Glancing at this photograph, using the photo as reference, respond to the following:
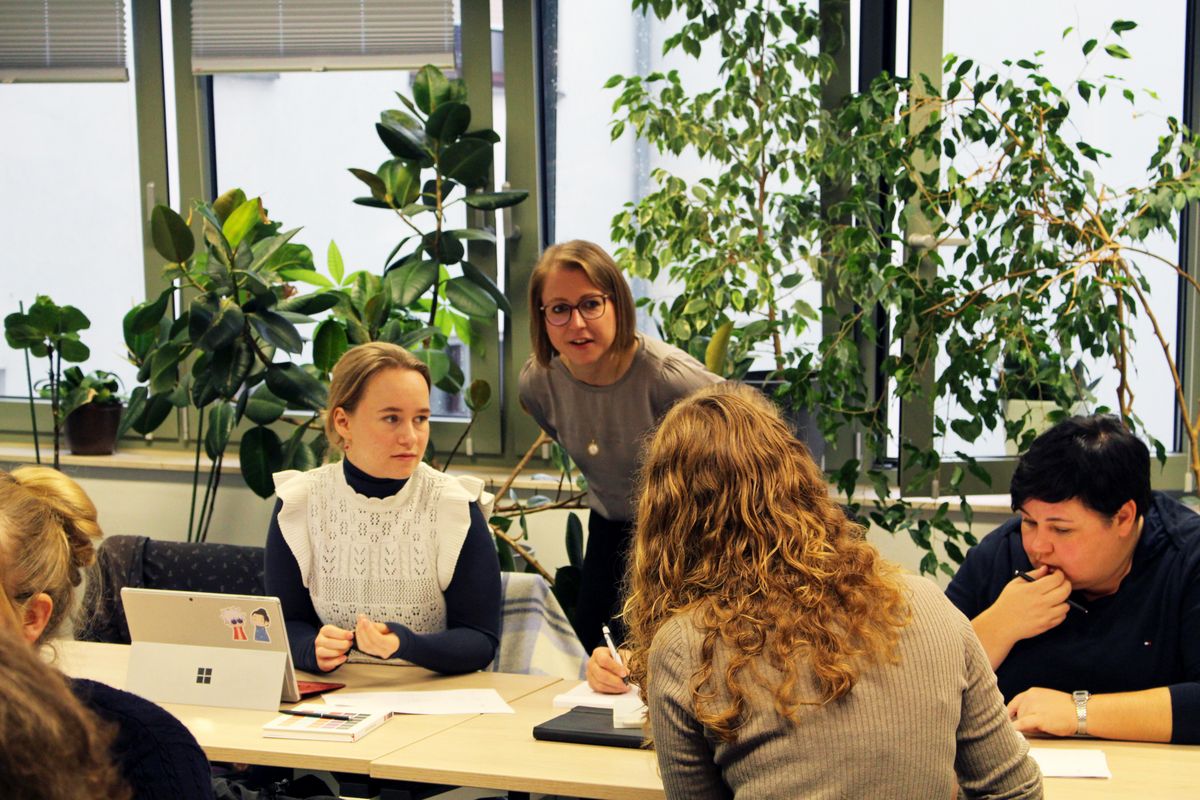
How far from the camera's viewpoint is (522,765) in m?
2.17

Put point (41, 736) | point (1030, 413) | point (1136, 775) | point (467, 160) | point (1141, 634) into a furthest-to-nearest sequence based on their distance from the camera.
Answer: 1. point (467, 160)
2. point (1030, 413)
3. point (1141, 634)
4. point (1136, 775)
5. point (41, 736)

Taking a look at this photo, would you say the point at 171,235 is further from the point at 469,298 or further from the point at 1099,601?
the point at 1099,601

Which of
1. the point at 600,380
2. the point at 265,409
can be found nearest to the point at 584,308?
the point at 600,380

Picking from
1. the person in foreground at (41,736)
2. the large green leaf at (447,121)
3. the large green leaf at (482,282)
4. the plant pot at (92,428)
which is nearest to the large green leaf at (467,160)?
the large green leaf at (447,121)

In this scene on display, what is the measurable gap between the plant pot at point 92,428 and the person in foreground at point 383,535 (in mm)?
2393

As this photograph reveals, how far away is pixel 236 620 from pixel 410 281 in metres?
1.90

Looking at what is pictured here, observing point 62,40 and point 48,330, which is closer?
point 48,330

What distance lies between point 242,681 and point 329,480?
0.53 m

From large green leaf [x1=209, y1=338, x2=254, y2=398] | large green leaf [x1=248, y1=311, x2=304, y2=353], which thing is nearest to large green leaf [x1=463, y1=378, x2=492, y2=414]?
large green leaf [x1=248, y1=311, x2=304, y2=353]

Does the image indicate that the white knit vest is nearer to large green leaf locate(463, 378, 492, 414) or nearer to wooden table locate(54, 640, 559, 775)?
wooden table locate(54, 640, 559, 775)

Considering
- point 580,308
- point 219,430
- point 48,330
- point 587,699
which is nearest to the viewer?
point 587,699

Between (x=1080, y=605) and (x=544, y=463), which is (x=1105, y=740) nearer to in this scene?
(x=1080, y=605)

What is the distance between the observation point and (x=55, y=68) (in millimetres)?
5059

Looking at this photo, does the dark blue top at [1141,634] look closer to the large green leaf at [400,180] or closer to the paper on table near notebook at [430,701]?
the paper on table near notebook at [430,701]
